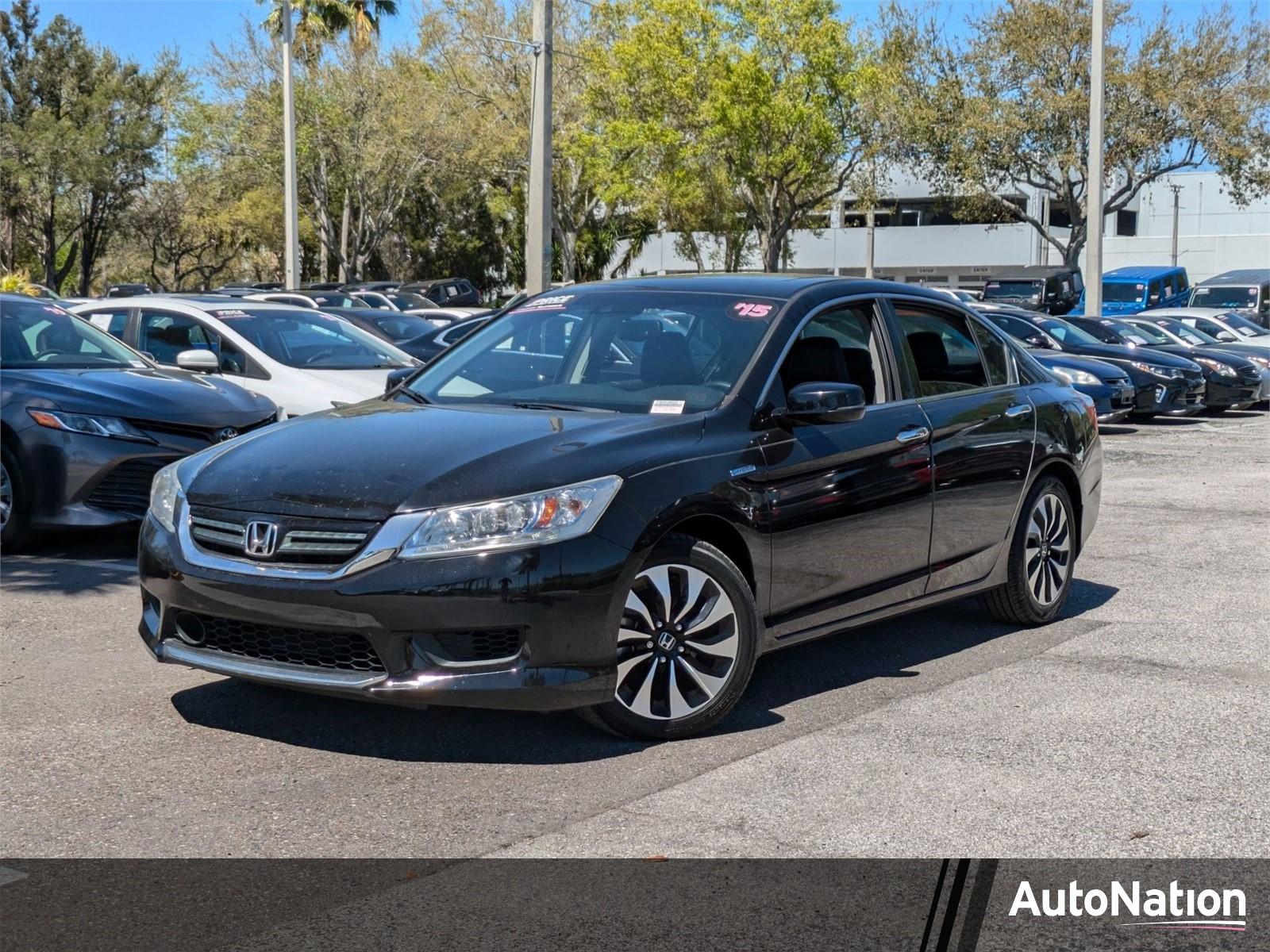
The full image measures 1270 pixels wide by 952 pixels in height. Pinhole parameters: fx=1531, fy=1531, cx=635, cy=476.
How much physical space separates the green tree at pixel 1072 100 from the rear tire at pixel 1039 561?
1314 inches

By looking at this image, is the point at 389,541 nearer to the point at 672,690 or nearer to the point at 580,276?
the point at 672,690

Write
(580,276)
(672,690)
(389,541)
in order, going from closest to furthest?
(389,541) → (672,690) → (580,276)

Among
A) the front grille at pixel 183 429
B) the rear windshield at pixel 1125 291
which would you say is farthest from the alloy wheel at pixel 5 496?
the rear windshield at pixel 1125 291

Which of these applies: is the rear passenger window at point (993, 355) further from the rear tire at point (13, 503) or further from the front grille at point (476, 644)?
the rear tire at point (13, 503)

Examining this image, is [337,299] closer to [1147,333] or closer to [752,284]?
[1147,333]

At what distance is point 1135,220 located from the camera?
73.6 meters

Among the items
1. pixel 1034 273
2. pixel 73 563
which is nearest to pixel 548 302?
pixel 73 563

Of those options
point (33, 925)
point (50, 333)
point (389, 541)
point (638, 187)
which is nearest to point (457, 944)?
point (33, 925)

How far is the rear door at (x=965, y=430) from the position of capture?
639 centimetres

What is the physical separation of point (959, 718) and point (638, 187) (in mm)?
37635

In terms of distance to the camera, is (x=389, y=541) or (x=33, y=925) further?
(x=389, y=541)

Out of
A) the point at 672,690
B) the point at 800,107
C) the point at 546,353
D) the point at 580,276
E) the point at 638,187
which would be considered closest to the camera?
the point at 672,690

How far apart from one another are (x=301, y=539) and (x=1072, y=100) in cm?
A: 3822

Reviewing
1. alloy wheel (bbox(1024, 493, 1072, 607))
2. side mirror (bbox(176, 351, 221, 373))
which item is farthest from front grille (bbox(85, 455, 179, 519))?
alloy wheel (bbox(1024, 493, 1072, 607))
